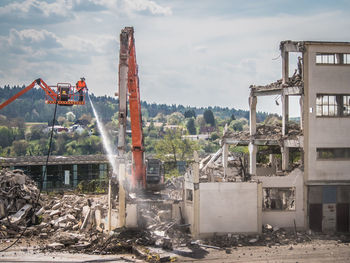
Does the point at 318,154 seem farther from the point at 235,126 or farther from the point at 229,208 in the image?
the point at 235,126

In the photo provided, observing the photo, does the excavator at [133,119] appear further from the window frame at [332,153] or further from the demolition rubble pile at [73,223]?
the window frame at [332,153]

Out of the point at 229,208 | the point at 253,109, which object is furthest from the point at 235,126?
the point at 229,208

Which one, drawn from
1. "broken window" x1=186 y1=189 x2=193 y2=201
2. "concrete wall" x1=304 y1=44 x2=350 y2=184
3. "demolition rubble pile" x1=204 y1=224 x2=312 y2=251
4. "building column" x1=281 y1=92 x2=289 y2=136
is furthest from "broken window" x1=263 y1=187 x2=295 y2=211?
"broken window" x1=186 y1=189 x2=193 y2=201

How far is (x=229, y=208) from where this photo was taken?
29797mm

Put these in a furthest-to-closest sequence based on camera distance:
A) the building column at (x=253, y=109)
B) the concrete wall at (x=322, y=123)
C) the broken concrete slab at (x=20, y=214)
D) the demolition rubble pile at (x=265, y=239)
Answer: the building column at (x=253, y=109) < the broken concrete slab at (x=20, y=214) < the concrete wall at (x=322, y=123) < the demolition rubble pile at (x=265, y=239)

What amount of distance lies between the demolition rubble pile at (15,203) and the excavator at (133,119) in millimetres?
7626

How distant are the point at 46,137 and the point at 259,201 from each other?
154 m

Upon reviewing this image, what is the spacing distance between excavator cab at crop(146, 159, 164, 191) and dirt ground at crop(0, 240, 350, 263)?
10.2 metres

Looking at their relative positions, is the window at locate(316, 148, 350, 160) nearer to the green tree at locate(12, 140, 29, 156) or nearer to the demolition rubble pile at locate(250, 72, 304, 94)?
the demolition rubble pile at locate(250, 72, 304, 94)

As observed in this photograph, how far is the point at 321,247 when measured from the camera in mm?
27922

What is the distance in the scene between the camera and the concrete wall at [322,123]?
31703mm

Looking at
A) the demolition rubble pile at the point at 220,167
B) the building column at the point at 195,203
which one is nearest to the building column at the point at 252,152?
the demolition rubble pile at the point at 220,167

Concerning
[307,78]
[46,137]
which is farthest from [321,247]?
[46,137]

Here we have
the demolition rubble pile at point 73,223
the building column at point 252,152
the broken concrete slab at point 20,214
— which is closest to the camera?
the demolition rubble pile at point 73,223
